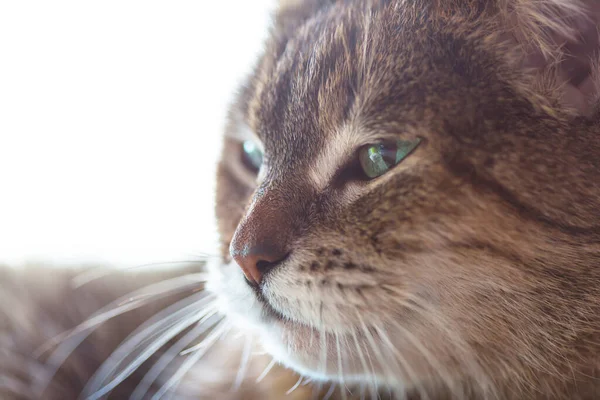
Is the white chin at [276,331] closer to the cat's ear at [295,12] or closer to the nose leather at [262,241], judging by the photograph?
the nose leather at [262,241]

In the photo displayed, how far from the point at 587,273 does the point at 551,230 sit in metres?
0.07

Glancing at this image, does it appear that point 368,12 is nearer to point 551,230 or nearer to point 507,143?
point 507,143

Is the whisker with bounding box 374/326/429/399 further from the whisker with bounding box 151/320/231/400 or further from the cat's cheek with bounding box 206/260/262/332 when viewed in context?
the whisker with bounding box 151/320/231/400

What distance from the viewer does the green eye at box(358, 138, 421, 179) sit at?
68cm

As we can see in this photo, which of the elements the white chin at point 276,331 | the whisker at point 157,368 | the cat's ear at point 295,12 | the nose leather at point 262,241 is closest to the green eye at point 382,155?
the nose leather at point 262,241

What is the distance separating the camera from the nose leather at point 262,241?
675 millimetres

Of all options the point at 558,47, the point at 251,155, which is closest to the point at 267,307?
the point at 251,155

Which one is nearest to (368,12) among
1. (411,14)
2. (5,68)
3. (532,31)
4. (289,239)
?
(411,14)

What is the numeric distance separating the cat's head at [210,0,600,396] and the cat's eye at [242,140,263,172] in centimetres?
25

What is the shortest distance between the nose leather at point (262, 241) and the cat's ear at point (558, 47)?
383 millimetres

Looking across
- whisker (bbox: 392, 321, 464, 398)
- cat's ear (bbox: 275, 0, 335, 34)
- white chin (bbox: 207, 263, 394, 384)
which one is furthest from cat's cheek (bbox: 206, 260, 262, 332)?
cat's ear (bbox: 275, 0, 335, 34)

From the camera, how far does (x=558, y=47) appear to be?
65cm

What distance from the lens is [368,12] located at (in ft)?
2.52

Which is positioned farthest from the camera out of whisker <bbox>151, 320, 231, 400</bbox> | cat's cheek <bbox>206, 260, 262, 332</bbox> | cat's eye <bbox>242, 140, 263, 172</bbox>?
cat's eye <bbox>242, 140, 263, 172</bbox>
